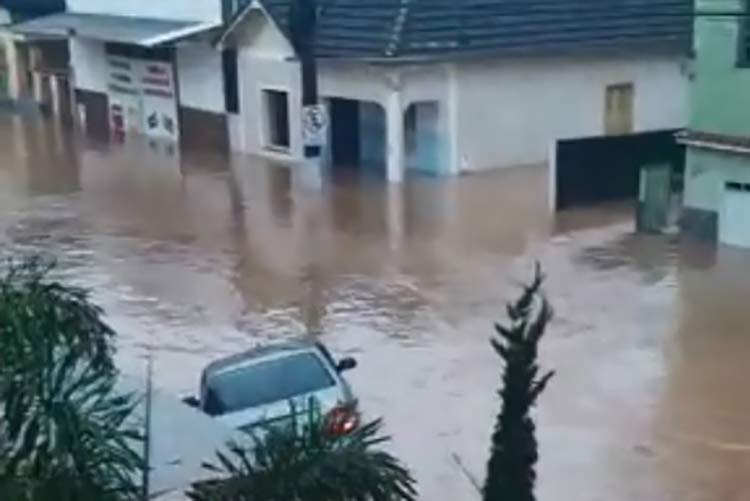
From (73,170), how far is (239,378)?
22814 millimetres

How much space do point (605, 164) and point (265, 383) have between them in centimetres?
1660

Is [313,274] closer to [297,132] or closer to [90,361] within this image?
[297,132]

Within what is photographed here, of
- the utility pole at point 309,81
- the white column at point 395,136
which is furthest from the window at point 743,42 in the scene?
the utility pole at point 309,81

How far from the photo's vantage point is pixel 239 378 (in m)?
15.9

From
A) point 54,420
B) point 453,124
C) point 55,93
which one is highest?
point 54,420

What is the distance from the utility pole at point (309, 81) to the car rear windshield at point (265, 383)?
1646 cm

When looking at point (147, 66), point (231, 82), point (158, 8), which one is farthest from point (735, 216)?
point (147, 66)

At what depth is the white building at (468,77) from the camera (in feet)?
111

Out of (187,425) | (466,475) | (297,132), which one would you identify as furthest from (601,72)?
(187,425)

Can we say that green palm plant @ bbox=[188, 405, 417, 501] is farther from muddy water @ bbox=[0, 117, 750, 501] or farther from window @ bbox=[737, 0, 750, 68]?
window @ bbox=[737, 0, 750, 68]

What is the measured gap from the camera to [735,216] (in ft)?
85.6

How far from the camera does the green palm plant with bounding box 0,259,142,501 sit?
6625mm

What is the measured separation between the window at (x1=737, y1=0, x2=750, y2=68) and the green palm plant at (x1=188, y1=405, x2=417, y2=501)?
19983mm

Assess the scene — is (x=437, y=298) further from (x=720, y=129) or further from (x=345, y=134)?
(x=345, y=134)
